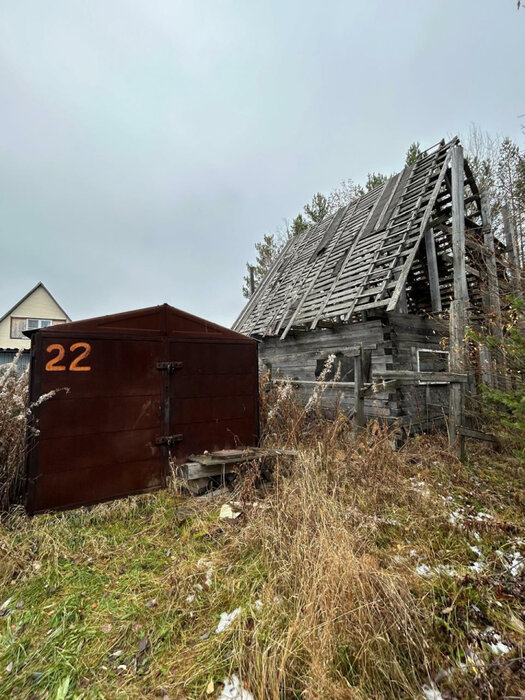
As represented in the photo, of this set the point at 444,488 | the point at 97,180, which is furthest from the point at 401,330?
the point at 97,180

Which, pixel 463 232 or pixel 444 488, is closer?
pixel 444 488

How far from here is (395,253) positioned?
292 inches

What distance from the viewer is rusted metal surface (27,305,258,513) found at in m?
3.65

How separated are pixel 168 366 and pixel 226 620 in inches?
122

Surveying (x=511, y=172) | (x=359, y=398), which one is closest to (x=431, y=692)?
(x=359, y=398)

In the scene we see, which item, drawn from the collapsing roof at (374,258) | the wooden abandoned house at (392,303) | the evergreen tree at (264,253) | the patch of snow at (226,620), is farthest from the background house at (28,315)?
the patch of snow at (226,620)

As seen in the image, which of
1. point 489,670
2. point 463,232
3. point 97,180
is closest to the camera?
point 489,670

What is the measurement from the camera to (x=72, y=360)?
3.81 metres

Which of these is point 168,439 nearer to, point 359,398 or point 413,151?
point 359,398

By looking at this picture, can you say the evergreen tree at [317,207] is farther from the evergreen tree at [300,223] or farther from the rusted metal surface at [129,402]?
the rusted metal surface at [129,402]

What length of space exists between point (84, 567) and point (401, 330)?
7.64m

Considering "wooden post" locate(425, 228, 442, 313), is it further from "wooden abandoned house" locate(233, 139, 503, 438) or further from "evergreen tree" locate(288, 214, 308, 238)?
"evergreen tree" locate(288, 214, 308, 238)

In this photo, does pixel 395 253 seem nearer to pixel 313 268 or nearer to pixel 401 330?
pixel 401 330

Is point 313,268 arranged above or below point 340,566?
above
